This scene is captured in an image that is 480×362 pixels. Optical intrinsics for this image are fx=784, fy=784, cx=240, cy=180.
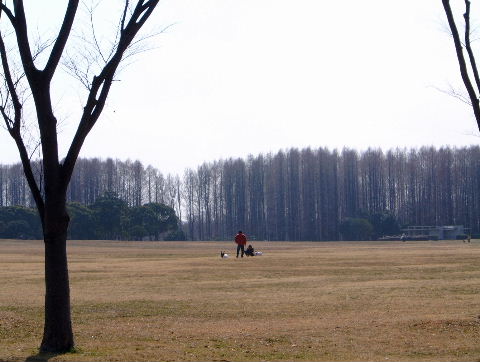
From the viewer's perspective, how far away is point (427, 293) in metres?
22.7

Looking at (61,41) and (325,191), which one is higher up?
(325,191)

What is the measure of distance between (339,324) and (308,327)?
735 millimetres

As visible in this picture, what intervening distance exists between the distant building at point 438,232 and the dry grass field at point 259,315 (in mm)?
72985

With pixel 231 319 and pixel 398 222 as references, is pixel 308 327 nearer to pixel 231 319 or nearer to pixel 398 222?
pixel 231 319

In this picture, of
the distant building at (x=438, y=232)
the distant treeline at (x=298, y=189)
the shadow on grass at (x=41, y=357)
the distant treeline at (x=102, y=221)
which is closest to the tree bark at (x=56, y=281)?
the shadow on grass at (x=41, y=357)

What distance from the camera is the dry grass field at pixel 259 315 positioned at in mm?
12367

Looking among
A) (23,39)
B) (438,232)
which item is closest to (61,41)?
(23,39)

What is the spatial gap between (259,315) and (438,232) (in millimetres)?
91470

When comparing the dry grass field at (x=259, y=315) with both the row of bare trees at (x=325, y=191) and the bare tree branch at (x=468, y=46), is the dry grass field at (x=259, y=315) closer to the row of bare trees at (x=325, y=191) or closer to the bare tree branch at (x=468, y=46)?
the bare tree branch at (x=468, y=46)

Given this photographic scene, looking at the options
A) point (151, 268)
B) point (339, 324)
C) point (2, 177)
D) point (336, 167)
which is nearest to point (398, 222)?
point (336, 167)

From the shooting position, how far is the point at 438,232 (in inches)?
4166

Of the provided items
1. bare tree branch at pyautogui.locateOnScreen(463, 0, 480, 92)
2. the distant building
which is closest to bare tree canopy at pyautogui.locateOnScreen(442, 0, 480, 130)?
bare tree branch at pyautogui.locateOnScreen(463, 0, 480, 92)

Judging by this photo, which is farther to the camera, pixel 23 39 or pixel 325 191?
pixel 325 191

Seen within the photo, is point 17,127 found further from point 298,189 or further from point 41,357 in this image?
point 298,189
